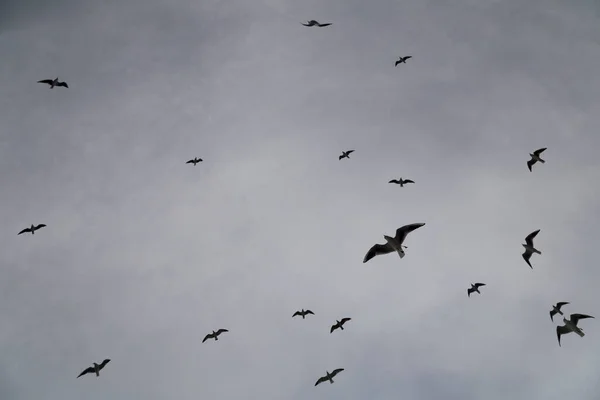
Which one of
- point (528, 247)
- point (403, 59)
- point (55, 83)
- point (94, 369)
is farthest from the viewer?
point (403, 59)

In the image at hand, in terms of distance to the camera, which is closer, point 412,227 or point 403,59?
point 412,227

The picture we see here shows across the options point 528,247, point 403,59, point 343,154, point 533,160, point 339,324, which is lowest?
point 339,324

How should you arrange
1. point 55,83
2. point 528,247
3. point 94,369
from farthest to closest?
point 55,83 < point 94,369 < point 528,247

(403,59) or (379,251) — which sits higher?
(403,59)

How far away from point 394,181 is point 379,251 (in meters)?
Answer: 32.7

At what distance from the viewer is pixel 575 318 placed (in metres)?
41.3

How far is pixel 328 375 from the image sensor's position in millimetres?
54844

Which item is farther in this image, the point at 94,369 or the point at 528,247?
the point at 94,369

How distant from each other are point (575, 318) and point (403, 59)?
39733 millimetres

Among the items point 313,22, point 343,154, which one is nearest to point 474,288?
point 343,154

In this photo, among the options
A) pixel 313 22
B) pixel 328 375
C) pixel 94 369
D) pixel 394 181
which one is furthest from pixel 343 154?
pixel 94 369

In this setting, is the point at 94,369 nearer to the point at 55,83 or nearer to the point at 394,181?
the point at 55,83

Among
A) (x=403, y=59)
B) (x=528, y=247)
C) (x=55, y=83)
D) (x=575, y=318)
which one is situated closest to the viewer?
(x=575, y=318)

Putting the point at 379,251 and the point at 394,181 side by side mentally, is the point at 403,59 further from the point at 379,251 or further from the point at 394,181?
the point at 379,251
